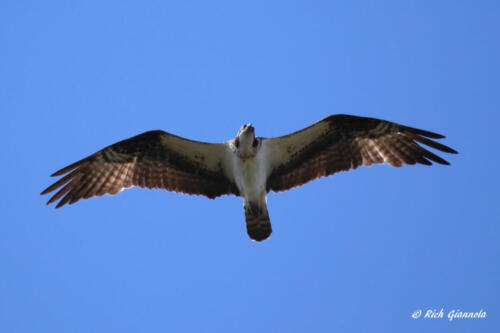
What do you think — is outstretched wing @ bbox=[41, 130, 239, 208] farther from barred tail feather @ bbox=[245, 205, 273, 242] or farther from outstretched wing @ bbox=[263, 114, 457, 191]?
outstretched wing @ bbox=[263, 114, 457, 191]

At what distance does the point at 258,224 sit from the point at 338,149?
1.90m

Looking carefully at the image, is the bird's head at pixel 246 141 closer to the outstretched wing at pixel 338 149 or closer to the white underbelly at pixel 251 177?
the white underbelly at pixel 251 177

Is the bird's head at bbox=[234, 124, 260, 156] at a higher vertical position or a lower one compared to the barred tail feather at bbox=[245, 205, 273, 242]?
higher

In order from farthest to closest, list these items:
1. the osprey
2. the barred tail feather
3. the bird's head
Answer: the osprey, the barred tail feather, the bird's head

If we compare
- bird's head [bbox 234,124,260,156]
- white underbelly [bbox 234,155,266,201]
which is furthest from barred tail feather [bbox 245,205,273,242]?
bird's head [bbox 234,124,260,156]

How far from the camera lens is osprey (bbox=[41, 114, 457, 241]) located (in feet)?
31.7

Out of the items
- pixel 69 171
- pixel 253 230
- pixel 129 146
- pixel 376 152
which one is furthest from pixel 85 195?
pixel 376 152

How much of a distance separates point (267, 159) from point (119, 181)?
8.39ft

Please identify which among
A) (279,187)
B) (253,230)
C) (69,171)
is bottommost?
(253,230)

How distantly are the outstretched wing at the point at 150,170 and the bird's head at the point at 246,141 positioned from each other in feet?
1.28

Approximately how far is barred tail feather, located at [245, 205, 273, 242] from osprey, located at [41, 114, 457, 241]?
2.8 inches

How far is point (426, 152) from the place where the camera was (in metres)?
9.64

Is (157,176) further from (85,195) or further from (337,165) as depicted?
(337,165)

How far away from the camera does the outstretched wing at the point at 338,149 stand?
977 centimetres
